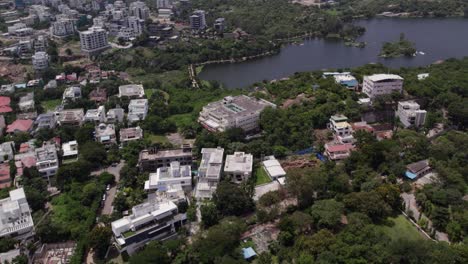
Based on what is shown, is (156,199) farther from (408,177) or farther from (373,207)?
(408,177)

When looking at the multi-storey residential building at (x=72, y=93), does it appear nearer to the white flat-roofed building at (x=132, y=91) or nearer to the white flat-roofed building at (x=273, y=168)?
the white flat-roofed building at (x=132, y=91)

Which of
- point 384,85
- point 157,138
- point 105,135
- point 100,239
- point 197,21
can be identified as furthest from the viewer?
point 197,21

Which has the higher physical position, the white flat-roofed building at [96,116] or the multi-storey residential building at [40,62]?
the multi-storey residential building at [40,62]

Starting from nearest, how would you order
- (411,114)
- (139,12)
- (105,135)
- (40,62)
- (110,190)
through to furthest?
(110,190), (105,135), (411,114), (40,62), (139,12)

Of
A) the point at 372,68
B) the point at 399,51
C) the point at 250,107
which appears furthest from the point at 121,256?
the point at 399,51

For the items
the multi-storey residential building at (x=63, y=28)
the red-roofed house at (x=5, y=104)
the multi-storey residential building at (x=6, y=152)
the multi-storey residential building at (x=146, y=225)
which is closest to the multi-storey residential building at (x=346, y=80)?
the multi-storey residential building at (x=146, y=225)

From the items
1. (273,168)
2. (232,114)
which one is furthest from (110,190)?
(232,114)

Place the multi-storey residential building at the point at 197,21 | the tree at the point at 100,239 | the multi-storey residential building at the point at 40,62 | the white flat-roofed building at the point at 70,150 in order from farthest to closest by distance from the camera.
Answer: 1. the multi-storey residential building at the point at 197,21
2. the multi-storey residential building at the point at 40,62
3. the white flat-roofed building at the point at 70,150
4. the tree at the point at 100,239

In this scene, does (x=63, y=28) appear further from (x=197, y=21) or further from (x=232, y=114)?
(x=232, y=114)
